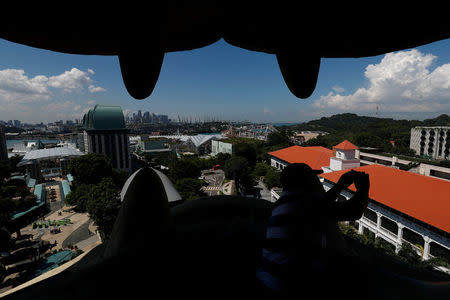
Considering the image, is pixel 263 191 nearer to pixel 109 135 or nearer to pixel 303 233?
pixel 109 135

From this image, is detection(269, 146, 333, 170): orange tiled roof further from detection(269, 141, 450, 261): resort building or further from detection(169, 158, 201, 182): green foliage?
detection(169, 158, 201, 182): green foliage

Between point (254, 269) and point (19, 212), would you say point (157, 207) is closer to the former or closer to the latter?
point (254, 269)

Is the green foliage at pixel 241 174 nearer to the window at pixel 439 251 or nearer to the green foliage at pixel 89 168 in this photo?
the green foliage at pixel 89 168

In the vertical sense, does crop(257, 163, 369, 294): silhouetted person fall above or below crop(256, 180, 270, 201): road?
above

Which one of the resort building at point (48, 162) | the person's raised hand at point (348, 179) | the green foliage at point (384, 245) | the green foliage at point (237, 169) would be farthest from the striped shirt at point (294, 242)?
the resort building at point (48, 162)

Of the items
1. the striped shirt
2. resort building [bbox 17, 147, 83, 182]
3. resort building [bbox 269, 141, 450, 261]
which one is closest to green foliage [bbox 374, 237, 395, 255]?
resort building [bbox 269, 141, 450, 261]

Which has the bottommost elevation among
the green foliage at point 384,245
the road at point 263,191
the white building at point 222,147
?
the road at point 263,191

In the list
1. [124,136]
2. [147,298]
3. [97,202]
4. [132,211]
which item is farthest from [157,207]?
[124,136]
